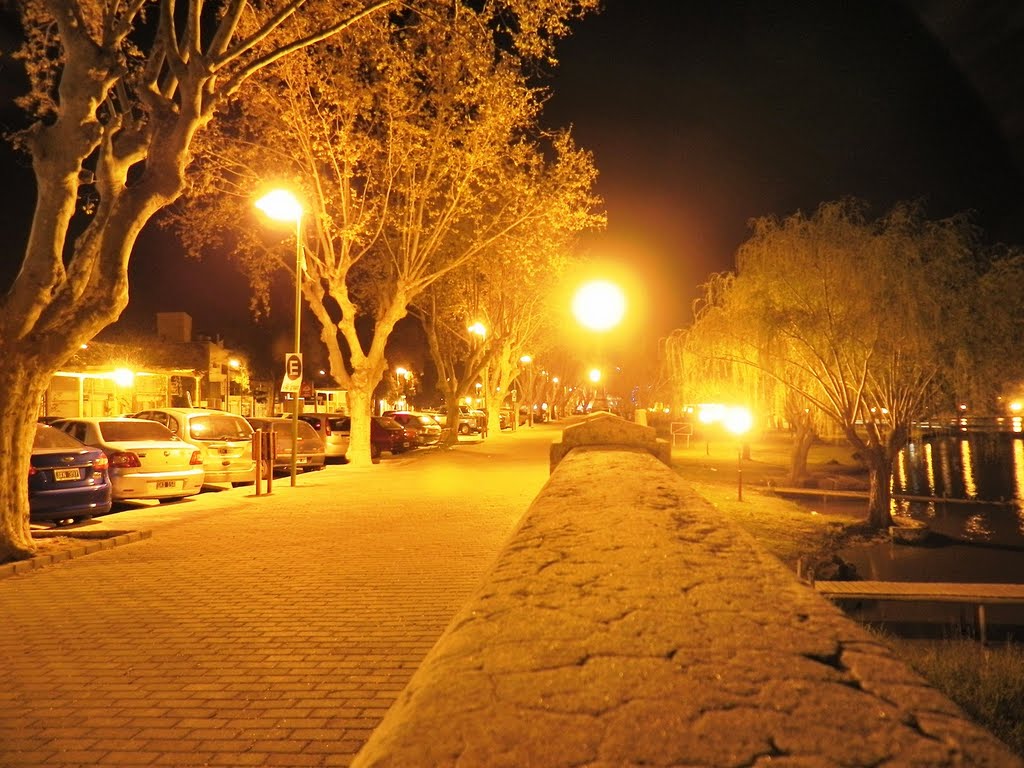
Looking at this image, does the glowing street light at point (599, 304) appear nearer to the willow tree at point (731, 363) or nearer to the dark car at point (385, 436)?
the willow tree at point (731, 363)

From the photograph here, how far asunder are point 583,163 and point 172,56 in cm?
1502

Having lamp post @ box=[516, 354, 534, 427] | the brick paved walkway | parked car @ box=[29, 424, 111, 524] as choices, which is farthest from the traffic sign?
lamp post @ box=[516, 354, 534, 427]

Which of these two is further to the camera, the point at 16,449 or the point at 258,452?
the point at 258,452

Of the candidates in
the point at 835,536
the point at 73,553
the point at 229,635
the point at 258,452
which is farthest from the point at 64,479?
the point at 835,536

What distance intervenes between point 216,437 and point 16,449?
787cm

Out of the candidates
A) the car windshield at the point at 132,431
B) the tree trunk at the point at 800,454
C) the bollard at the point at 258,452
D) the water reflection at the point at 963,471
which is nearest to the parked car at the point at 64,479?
the car windshield at the point at 132,431

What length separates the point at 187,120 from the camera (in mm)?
9930

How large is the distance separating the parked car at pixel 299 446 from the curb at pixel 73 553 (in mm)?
10420

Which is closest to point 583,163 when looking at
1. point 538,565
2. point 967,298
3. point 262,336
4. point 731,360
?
point 731,360

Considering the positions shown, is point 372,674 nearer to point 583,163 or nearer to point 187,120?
point 187,120

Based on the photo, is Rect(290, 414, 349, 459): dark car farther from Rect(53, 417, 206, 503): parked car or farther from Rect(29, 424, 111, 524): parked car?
Rect(29, 424, 111, 524): parked car

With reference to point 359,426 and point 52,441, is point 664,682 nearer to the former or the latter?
point 52,441

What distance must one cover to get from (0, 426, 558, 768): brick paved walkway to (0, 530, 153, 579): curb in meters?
0.13

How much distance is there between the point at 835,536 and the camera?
1745 cm
